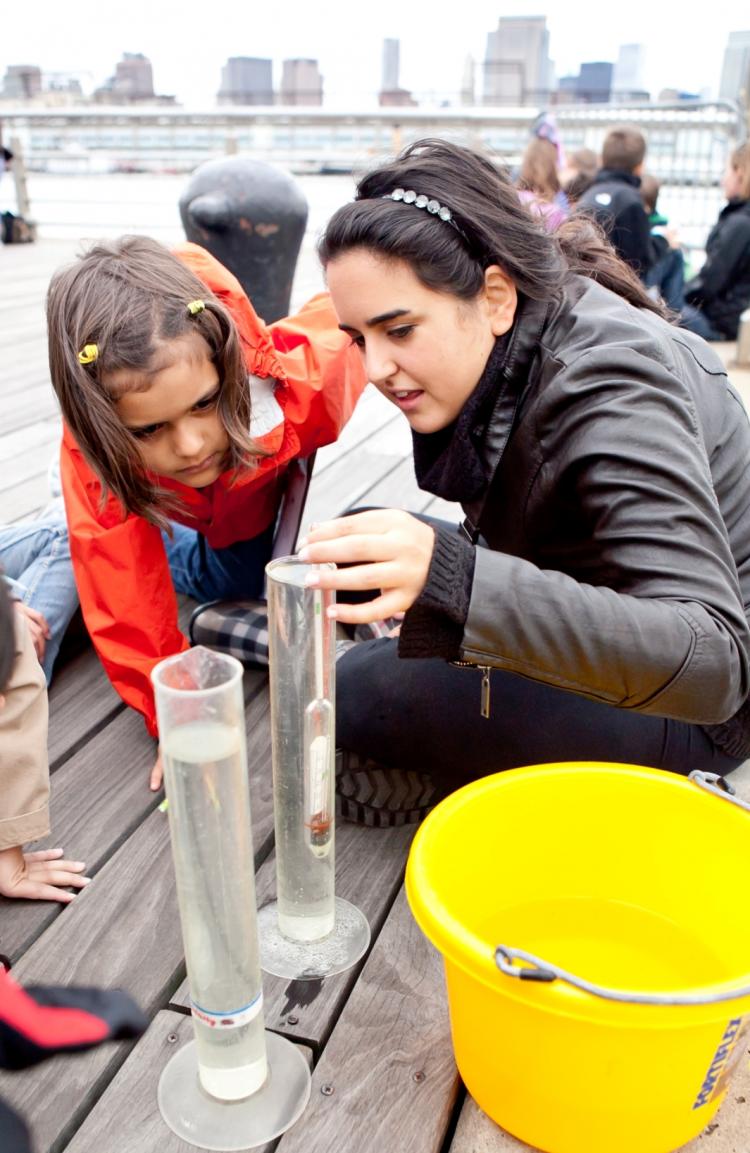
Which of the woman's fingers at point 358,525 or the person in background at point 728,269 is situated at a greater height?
the woman's fingers at point 358,525

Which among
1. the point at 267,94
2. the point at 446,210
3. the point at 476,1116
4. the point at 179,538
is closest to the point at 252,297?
the point at 179,538

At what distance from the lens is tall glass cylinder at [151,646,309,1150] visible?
3.04 ft

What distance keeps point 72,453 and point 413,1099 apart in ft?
4.18

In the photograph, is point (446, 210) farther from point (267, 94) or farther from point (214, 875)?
point (267, 94)

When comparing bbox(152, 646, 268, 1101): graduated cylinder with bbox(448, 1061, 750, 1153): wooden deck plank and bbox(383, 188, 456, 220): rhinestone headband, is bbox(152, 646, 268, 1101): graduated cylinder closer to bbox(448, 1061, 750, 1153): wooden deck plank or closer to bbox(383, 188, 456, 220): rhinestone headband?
bbox(448, 1061, 750, 1153): wooden deck plank

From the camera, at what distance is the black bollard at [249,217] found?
3262 millimetres

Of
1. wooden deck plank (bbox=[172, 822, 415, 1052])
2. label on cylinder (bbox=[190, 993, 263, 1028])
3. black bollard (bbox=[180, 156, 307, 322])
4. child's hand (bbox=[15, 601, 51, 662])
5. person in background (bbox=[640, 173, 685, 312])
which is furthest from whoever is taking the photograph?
person in background (bbox=[640, 173, 685, 312])

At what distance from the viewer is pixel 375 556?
111cm

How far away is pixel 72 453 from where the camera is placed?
1.88 m

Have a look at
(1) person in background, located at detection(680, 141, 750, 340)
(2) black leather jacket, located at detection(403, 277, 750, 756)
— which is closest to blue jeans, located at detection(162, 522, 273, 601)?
(2) black leather jacket, located at detection(403, 277, 750, 756)

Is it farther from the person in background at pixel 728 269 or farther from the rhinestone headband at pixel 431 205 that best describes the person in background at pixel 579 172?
the rhinestone headband at pixel 431 205

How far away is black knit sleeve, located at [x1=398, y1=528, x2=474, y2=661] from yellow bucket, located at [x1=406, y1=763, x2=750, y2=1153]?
22 centimetres

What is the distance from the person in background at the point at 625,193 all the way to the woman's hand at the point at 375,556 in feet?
15.2

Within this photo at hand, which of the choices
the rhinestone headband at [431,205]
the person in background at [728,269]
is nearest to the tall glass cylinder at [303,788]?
the rhinestone headband at [431,205]
